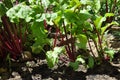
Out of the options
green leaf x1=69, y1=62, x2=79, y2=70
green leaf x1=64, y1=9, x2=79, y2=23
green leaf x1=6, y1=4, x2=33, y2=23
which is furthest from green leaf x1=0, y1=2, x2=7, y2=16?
green leaf x1=69, y1=62, x2=79, y2=70

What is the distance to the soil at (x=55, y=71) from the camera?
8.89 feet

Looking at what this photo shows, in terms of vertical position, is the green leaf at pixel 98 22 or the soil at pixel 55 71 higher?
the green leaf at pixel 98 22

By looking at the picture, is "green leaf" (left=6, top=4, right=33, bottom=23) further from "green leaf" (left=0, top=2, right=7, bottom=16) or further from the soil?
the soil

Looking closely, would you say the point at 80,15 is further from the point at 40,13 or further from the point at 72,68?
the point at 72,68

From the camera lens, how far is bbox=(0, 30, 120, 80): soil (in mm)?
2711

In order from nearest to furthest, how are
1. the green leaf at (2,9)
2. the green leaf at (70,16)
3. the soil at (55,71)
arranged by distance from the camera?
the green leaf at (70,16), the green leaf at (2,9), the soil at (55,71)

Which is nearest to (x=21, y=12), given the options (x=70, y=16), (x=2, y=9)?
(x=2, y=9)

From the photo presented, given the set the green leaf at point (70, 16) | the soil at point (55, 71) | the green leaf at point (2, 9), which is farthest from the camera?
the soil at point (55, 71)

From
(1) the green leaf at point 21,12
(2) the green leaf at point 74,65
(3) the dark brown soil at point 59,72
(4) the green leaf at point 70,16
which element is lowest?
(3) the dark brown soil at point 59,72

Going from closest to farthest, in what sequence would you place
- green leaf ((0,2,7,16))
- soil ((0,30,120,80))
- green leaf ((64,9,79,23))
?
green leaf ((64,9,79,23))
green leaf ((0,2,7,16))
soil ((0,30,120,80))

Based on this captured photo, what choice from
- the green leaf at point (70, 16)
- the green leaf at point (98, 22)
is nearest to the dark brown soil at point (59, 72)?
the green leaf at point (98, 22)

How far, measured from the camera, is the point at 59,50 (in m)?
2.63

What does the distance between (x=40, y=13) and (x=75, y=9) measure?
29 centimetres

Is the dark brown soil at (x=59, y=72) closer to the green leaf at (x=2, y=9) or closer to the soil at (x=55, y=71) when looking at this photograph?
the soil at (x=55, y=71)
